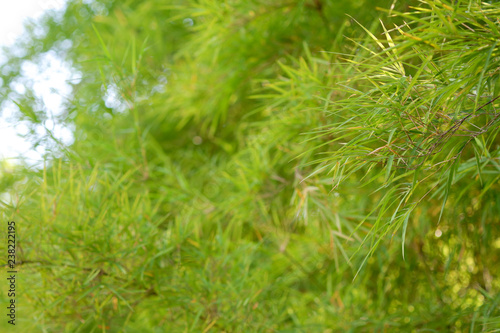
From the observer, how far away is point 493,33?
0.28m

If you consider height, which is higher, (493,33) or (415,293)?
(493,33)

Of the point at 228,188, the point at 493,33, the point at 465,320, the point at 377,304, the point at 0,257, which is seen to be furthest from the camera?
the point at 228,188

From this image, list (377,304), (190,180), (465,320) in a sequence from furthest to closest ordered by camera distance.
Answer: (190,180) → (377,304) → (465,320)

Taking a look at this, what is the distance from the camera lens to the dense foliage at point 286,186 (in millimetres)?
334

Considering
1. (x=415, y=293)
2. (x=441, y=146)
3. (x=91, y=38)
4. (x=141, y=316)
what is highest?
(x=91, y=38)

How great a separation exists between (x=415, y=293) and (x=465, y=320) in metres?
0.16

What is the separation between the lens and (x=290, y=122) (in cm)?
57

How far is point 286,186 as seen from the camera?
0.74 metres

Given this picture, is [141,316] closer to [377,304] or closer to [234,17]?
[377,304]

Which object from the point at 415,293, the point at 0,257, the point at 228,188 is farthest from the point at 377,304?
the point at 0,257

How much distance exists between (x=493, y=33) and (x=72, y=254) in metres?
0.47

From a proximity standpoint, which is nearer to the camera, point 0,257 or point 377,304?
point 0,257

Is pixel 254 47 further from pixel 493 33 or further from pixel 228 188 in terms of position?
pixel 493 33

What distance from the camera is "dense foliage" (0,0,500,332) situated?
1.09 ft
